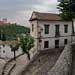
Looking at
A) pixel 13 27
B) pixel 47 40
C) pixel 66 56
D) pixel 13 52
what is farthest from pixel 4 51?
pixel 66 56

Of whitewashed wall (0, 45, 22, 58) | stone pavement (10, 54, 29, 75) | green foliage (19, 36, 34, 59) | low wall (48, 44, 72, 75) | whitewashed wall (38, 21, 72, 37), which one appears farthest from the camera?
whitewashed wall (0, 45, 22, 58)

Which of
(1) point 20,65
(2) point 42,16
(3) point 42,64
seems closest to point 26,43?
(1) point 20,65

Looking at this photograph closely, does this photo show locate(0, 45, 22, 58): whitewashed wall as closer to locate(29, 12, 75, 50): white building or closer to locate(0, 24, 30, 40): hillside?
locate(0, 24, 30, 40): hillside

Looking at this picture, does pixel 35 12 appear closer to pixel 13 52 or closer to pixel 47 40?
pixel 47 40

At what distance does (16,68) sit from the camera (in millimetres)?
28859

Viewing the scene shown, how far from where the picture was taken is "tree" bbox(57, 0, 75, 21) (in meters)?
25.1

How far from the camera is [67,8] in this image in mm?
26547

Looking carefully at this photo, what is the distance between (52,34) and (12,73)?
7964mm

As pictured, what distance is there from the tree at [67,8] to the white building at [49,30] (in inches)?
157

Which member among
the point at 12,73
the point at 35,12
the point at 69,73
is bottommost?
the point at 12,73

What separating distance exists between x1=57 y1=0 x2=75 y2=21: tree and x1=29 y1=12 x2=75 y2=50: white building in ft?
13.1

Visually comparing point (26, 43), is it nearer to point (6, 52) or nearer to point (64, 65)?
point (64, 65)

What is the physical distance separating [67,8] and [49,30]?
5942mm

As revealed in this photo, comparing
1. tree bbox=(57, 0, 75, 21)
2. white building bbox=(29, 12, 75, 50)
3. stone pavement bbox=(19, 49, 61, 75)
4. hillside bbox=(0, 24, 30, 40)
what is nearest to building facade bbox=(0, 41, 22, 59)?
hillside bbox=(0, 24, 30, 40)
